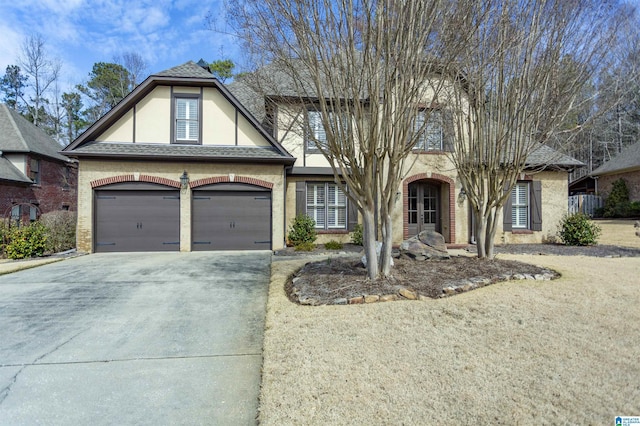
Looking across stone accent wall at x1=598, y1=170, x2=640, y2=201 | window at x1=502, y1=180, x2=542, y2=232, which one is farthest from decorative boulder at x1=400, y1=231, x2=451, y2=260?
stone accent wall at x1=598, y1=170, x2=640, y2=201

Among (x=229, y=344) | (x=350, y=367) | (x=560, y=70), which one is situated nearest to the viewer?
(x=350, y=367)

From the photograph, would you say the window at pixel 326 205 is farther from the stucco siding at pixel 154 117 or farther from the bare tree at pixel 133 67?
the bare tree at pixel 133 67

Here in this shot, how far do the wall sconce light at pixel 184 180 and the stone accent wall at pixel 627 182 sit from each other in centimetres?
2608

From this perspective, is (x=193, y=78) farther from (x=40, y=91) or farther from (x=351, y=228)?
Result: (x=40, y=91)


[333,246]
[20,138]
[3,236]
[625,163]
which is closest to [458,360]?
[333,246]

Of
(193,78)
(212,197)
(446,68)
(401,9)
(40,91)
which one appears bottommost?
(212,197)

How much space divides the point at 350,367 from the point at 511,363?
4.99ft

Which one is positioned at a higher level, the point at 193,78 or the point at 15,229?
the point at 193,78

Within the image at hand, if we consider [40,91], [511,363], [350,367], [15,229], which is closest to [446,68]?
[511,363]

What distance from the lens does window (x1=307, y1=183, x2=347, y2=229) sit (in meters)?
12.2

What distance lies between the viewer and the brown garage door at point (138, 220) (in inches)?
427

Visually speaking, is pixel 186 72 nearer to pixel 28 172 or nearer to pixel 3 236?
pixel 3 236

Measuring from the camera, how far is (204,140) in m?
11.3

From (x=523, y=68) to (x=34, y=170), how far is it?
22.8 meters
